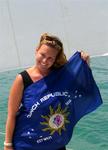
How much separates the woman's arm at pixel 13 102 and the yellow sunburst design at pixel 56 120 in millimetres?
138

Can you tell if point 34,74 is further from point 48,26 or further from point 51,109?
point 48,26

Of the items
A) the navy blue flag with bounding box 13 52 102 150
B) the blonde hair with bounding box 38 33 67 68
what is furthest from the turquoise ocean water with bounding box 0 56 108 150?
the blonde hair with bounding box 38 33 67 68

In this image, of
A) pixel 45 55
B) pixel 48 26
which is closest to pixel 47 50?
pixel 45 55

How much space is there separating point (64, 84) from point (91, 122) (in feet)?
10.6

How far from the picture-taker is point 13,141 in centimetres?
207

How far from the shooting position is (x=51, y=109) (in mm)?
2025

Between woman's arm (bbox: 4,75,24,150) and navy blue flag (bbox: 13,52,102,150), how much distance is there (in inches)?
1.1

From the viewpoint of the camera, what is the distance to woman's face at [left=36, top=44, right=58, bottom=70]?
6.55ft

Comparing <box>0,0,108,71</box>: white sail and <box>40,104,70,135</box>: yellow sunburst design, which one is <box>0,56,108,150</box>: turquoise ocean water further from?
<box>0,0,108,71</box>: white sail

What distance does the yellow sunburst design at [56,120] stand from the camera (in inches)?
80.3

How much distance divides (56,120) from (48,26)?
27.9 feet

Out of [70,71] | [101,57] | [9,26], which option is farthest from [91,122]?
[101,57]

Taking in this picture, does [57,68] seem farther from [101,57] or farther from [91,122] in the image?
[101,57]

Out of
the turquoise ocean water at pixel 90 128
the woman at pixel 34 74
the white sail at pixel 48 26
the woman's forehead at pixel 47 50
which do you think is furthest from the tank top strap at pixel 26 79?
the white sail at pixel 48 26
